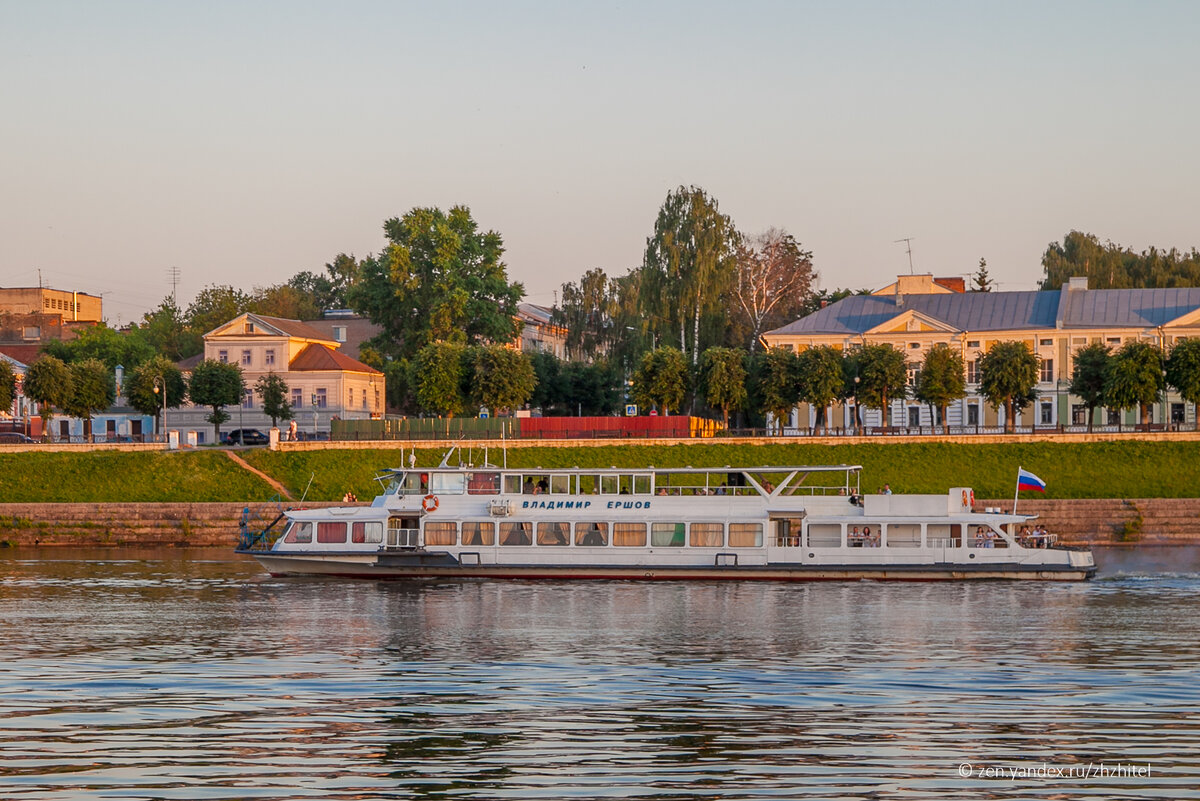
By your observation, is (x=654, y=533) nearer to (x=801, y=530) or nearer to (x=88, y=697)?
(x=801, y=530)

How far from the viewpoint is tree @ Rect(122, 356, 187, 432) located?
315 ft

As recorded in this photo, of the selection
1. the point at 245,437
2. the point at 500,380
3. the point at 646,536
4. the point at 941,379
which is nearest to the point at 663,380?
the point at 500,380

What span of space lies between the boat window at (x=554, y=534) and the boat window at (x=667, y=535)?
2.85 meters

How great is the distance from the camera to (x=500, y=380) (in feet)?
308

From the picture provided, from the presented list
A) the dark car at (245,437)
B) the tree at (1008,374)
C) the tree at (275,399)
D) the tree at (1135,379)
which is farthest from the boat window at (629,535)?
the tree at (275,399)

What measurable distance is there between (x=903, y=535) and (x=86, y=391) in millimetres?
63353

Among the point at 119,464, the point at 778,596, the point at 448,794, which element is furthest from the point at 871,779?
the point at 119,464

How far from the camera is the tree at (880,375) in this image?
8938 centimetres

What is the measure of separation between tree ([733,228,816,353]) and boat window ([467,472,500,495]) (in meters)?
62.6

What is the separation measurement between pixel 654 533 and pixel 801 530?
4798mm

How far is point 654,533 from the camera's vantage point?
49.2 meters

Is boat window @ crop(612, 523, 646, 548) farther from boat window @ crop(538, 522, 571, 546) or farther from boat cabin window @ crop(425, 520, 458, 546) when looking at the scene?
boat cabin window @ crop(425, 520, 458, 546)

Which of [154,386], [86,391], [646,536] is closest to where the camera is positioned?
[646,536]

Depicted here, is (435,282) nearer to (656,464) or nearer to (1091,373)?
Result: (656,464)
